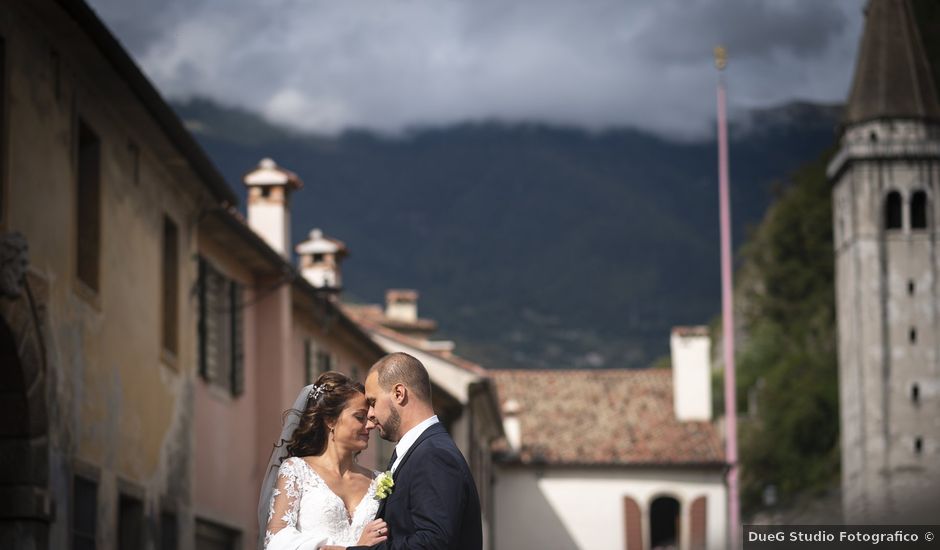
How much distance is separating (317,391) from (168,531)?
35.8 feet

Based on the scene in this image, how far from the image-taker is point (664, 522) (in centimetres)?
5994

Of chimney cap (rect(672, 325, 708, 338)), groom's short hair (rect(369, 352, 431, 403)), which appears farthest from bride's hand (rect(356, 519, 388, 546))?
chimney cap (rect(672, 325, 708, 338))

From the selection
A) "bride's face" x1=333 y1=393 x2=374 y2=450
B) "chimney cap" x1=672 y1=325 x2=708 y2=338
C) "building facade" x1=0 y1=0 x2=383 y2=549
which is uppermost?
"chimney cap" x1=672 y1=325 x2=708 y2=338

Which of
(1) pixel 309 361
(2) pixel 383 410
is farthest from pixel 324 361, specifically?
(2) pixel 383 410

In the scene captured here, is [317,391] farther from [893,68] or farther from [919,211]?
[893,68]

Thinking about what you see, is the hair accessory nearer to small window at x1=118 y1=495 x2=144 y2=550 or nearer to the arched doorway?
small window at x1=118 y1=495 x2=144 y2=550

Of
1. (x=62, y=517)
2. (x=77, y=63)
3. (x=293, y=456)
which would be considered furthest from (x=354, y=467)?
(x=77, y=63)

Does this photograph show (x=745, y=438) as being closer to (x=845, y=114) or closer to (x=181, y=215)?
(x=845, y=114)

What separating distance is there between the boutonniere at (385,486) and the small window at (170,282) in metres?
11.9

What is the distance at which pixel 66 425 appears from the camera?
13.9m

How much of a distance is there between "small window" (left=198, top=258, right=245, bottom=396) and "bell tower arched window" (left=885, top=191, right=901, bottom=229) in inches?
2335

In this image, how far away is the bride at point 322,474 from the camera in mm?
7223

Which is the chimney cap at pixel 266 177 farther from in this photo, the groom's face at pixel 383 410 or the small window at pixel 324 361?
the groom's face at pixel 383 410

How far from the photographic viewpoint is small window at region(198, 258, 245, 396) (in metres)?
20.0
